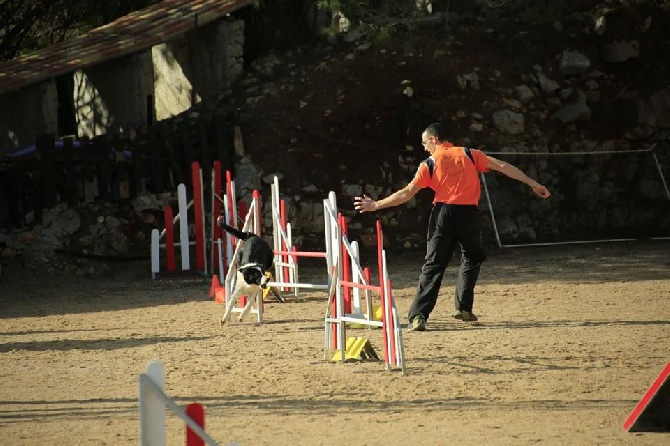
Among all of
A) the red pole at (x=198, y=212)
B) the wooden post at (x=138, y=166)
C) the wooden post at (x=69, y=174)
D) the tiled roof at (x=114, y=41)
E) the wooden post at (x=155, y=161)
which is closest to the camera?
the red pole at (x=198, y=212)

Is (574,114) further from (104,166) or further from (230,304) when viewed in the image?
(230,304)

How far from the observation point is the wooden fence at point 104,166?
2144 cm

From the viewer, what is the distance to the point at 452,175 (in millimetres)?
12727

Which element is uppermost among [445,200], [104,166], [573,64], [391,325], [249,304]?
[573,64]

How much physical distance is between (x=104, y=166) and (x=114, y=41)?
289cm

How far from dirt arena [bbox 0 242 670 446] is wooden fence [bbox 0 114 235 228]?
3998 millimetres

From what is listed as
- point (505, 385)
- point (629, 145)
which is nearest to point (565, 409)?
point (505, 385)

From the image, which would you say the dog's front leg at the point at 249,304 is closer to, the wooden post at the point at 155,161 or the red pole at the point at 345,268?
the red pole at the point at 345,268

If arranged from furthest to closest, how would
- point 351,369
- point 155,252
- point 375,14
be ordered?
point 375,14
point 155,252
point 351,369

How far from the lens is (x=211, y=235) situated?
2088cm

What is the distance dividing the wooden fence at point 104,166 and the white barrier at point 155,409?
635 inches

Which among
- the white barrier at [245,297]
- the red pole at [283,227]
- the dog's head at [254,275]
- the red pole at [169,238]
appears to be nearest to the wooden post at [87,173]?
the red pole at [169,238]

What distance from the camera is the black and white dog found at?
13594 mm

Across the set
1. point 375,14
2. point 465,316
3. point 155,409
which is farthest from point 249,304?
point 375,14
